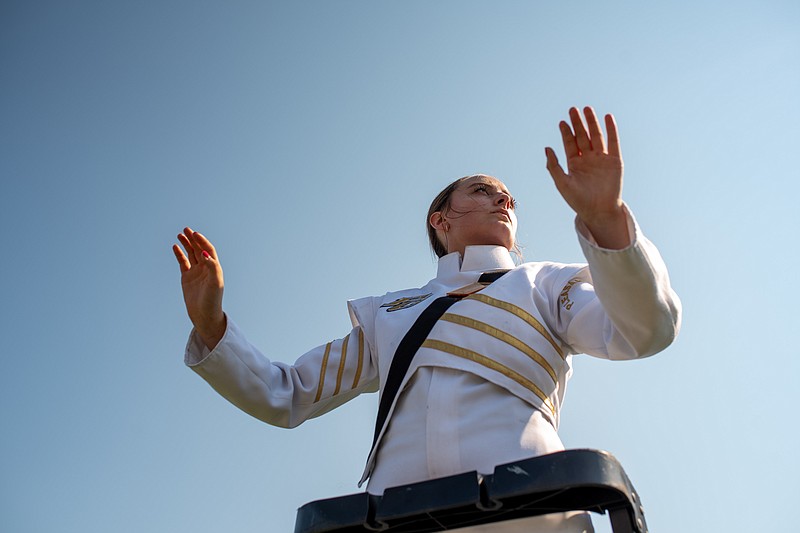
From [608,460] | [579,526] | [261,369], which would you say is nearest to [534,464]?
[608,460]

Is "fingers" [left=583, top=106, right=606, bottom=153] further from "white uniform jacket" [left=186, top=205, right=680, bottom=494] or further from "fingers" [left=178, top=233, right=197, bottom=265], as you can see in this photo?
"fingers" [left=178, top=233, right=197, bottom=265]

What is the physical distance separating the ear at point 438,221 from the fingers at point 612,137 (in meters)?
1.63

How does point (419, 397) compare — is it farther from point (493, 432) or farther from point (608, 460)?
point (608, 460)

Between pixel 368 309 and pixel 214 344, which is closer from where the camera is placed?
pixel 214 344

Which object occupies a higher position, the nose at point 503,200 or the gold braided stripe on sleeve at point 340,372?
the nose at point 503,200

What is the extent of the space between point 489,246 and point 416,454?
4.35 feet

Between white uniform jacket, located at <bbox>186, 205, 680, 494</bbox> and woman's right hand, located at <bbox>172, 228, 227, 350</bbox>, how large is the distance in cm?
7

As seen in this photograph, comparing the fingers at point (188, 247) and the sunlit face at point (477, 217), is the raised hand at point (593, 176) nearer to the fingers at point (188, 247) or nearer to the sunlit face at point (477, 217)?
the sunlit face at point (477, 217)

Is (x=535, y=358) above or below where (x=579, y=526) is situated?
above

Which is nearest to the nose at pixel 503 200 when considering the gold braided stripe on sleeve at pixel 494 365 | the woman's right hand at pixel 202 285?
the gold braided stripe on sleeve at pixel 494 365

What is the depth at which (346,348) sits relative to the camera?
4.13 metres

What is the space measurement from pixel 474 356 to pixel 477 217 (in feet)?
3.84

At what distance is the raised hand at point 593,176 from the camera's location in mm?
2941

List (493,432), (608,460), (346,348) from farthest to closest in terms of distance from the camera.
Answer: (346,348)
(493,432)
(608,460)
